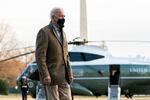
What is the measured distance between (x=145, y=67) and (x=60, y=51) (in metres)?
20.9

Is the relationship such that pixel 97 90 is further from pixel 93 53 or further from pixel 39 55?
pixel 39 55

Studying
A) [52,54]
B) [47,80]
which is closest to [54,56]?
[52,54]

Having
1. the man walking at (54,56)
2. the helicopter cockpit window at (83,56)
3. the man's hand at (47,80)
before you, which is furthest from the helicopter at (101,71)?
the man's hand at (47,80)

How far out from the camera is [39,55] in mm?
7941

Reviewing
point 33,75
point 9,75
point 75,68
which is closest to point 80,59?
point 75,68

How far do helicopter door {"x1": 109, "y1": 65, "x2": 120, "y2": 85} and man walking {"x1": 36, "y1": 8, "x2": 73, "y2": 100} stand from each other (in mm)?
18514

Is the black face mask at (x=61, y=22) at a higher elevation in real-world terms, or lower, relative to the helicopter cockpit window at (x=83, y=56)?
higher

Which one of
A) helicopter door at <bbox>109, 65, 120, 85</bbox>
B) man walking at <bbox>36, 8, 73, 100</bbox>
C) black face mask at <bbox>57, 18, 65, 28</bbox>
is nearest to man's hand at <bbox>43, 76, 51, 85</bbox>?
man walking at <bbox>36, 8, 73, 100</bbox>

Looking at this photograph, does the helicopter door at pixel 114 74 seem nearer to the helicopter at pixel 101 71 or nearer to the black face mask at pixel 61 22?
the helicopter at pixel 101 71

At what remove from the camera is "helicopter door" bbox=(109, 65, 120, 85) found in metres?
26.7

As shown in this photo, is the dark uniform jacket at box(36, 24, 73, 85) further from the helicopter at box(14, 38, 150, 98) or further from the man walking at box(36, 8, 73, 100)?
the helicopter at box(14, 38, 150, 98)

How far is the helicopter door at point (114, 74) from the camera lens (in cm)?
2668

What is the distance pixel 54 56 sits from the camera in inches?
315

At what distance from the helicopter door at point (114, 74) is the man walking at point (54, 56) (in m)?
18.5
